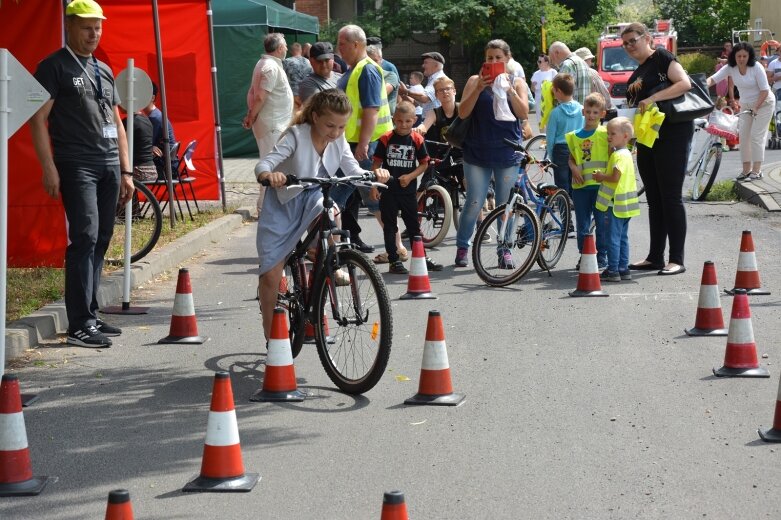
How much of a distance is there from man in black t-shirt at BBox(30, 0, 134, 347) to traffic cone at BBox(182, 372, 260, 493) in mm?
3246

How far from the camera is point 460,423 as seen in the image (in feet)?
20.3

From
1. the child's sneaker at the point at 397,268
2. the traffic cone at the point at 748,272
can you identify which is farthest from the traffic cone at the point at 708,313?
the child's sneaker at the point at 397,268

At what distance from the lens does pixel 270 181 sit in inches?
265

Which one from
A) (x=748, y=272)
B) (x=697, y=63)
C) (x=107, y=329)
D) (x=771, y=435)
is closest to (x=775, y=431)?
(x=771, y=435)

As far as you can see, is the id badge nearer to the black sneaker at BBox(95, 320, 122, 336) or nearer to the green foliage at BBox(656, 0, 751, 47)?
the black sneaker at BBox(95, 320, 122, 336)

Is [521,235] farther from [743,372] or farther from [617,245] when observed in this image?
[743,372]

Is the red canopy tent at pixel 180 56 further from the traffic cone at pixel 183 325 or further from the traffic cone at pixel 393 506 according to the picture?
the traffic cone at pixel 393 506

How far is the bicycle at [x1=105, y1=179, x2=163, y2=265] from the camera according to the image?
11469 millimetres

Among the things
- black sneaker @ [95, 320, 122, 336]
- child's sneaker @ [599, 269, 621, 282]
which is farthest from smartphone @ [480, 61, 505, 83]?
black sneaker @ [95, 320, 122, 336]

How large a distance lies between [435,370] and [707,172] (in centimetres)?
1059

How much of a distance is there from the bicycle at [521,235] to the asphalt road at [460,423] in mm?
868

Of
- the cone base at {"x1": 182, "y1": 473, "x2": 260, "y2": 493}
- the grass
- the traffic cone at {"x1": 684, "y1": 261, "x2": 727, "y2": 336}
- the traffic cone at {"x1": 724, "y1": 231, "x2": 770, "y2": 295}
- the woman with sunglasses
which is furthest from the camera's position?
the woman with sunglasses

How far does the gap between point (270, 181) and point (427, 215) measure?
6172 millimetres

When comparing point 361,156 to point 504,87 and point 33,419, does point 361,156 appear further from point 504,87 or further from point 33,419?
point 33,419
